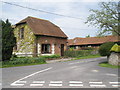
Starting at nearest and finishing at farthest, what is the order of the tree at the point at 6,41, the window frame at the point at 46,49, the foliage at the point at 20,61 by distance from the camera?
1. the foliage at the point at 20,61
2. the tree at the point at 6,41
3. the window frame at the point at 46,49

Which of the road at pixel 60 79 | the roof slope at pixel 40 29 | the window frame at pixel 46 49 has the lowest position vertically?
the road at pixel 60 79

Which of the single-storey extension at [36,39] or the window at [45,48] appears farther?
the window at [45,48]

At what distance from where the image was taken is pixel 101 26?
66.1ft

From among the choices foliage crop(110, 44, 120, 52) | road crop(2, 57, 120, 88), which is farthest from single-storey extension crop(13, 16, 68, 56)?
road crop(2, 57, 120, 88)

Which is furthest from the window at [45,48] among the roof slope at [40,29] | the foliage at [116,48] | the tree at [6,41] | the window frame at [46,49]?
the foliage at [116,48]

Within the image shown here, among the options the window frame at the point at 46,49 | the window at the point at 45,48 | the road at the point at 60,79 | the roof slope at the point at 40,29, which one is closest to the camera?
the road at the point at 60,79

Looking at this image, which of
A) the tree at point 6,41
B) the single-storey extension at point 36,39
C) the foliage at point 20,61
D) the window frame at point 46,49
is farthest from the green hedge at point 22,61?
the window frame at point 46,49

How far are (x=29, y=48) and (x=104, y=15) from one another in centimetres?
1390

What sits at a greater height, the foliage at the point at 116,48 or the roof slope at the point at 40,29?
the roof slope at the point at 40,29

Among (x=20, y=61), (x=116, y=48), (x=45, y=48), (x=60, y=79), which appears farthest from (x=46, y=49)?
(x=60, y=79)

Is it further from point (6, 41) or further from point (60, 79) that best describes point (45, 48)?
point (60, 79)

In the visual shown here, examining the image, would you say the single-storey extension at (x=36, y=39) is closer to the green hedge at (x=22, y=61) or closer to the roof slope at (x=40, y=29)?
the roof slope at (x=40, y=29)

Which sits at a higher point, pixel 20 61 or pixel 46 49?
pixel 46 49

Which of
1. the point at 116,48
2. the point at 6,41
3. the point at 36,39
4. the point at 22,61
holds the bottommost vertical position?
the point at 22,61
